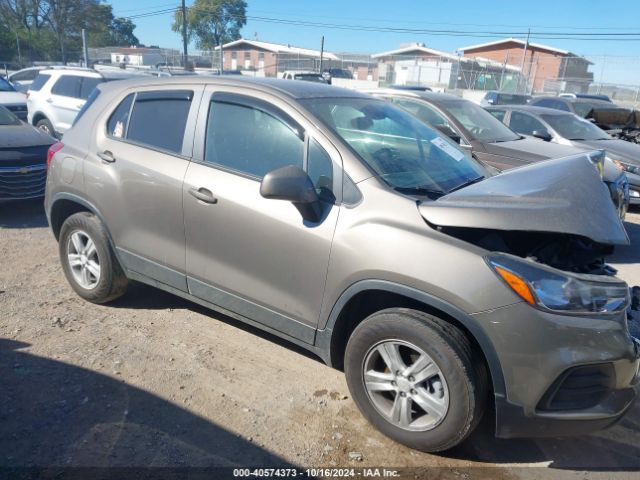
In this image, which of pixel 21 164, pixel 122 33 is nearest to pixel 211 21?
pixel 122 33

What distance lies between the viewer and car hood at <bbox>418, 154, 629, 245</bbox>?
7.57 ft

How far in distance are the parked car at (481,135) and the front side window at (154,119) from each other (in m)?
3.68

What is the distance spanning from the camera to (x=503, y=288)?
7.55 ft

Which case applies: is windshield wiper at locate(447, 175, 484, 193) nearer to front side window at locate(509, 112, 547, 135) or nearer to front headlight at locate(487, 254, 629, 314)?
front headlight at locate(487, 254, 629, 314)

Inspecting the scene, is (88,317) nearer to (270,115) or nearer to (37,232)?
(270,115)

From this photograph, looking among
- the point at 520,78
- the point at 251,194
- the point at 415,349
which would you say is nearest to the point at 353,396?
the point at 415,349

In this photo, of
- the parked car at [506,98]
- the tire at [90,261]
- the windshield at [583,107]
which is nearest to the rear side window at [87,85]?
the tire at [90,261]

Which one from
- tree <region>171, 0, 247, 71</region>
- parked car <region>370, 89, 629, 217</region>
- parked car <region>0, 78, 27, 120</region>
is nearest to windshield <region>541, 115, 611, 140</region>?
parked car <region>370, 89, 629, 217</region>

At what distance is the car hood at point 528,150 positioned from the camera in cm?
658

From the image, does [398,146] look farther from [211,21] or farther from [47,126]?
[211,21]

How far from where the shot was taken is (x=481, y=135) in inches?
282

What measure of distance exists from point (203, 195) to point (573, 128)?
25.0ft

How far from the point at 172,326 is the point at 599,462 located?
2.94m

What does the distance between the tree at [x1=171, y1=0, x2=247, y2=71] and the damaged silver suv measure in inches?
3135
